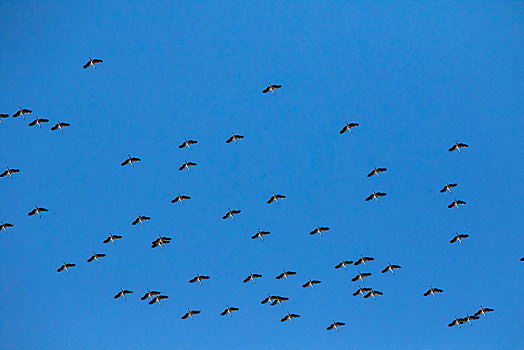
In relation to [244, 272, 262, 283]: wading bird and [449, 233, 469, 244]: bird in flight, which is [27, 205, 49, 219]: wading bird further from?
[449, 233, 469, 244]: bird in flight

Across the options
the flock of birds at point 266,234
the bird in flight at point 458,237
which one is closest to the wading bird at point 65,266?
the flock of birds at point 266,234

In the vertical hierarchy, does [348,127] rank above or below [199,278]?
above

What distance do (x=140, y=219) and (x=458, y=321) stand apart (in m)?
62.3

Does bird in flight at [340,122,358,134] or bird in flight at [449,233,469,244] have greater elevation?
bird in flight at [340,122,358,134]

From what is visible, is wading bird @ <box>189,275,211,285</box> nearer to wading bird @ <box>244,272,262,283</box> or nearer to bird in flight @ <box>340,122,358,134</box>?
wading bird @ <box>244,272,262,283</box>

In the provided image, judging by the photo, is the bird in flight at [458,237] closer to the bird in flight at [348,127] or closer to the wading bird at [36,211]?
the bird in flight at [348,127]

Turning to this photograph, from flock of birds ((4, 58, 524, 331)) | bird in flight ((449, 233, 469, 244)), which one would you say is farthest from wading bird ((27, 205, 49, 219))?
bird in flight ((449, 233, 469, 244))

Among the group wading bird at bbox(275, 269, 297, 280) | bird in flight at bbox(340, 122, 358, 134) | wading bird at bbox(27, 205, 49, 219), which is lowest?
wading bird at bbox(275, 269, 297, 280)

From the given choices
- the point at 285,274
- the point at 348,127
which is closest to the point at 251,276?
the point at 285,274

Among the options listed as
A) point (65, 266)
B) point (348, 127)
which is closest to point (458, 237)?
point (348, 127)

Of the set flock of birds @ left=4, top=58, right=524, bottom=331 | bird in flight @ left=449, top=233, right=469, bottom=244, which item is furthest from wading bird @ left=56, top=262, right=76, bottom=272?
bird in flight @ left=449, top=233, right=469, bottom=244

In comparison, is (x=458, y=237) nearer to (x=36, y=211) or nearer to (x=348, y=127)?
(x=348, y=127)

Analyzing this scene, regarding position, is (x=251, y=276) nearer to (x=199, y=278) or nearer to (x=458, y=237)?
(x=199, y=278)

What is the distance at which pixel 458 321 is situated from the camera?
415 feet
